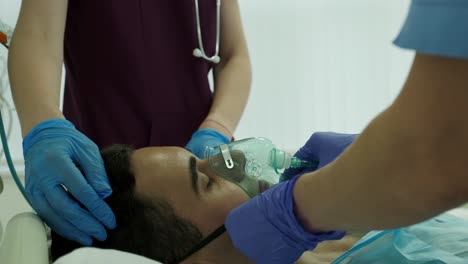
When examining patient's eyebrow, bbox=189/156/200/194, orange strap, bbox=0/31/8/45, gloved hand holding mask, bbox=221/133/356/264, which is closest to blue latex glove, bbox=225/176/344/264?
gloved hand holding mask, bbox=221/133/356/264

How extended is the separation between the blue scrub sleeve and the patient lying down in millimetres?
765

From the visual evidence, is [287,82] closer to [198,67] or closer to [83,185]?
[198,67]

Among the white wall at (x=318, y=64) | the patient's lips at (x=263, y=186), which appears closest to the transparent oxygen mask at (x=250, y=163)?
the patient's lips at (x=263, y=186)

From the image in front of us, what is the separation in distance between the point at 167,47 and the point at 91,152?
2.10 feet

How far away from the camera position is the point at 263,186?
1386 mm

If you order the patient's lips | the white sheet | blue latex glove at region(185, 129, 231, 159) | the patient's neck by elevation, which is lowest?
the patient's neck

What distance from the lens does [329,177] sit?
2.84 ft

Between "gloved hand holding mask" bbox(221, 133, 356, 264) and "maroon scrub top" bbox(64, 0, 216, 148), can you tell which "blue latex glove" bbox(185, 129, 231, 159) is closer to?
"maroon scrub top" bbox(64, 0, 216, 148)

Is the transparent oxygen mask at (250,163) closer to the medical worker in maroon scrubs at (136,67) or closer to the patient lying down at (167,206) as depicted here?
the patient lying down at (167,206)

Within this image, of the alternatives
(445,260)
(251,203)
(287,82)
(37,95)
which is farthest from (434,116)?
(287,82)

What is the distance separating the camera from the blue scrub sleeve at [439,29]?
63 centimetres

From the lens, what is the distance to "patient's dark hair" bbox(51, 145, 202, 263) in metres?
1.30

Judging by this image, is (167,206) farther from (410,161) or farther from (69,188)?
(410,161)

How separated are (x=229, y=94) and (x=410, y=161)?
125cm
